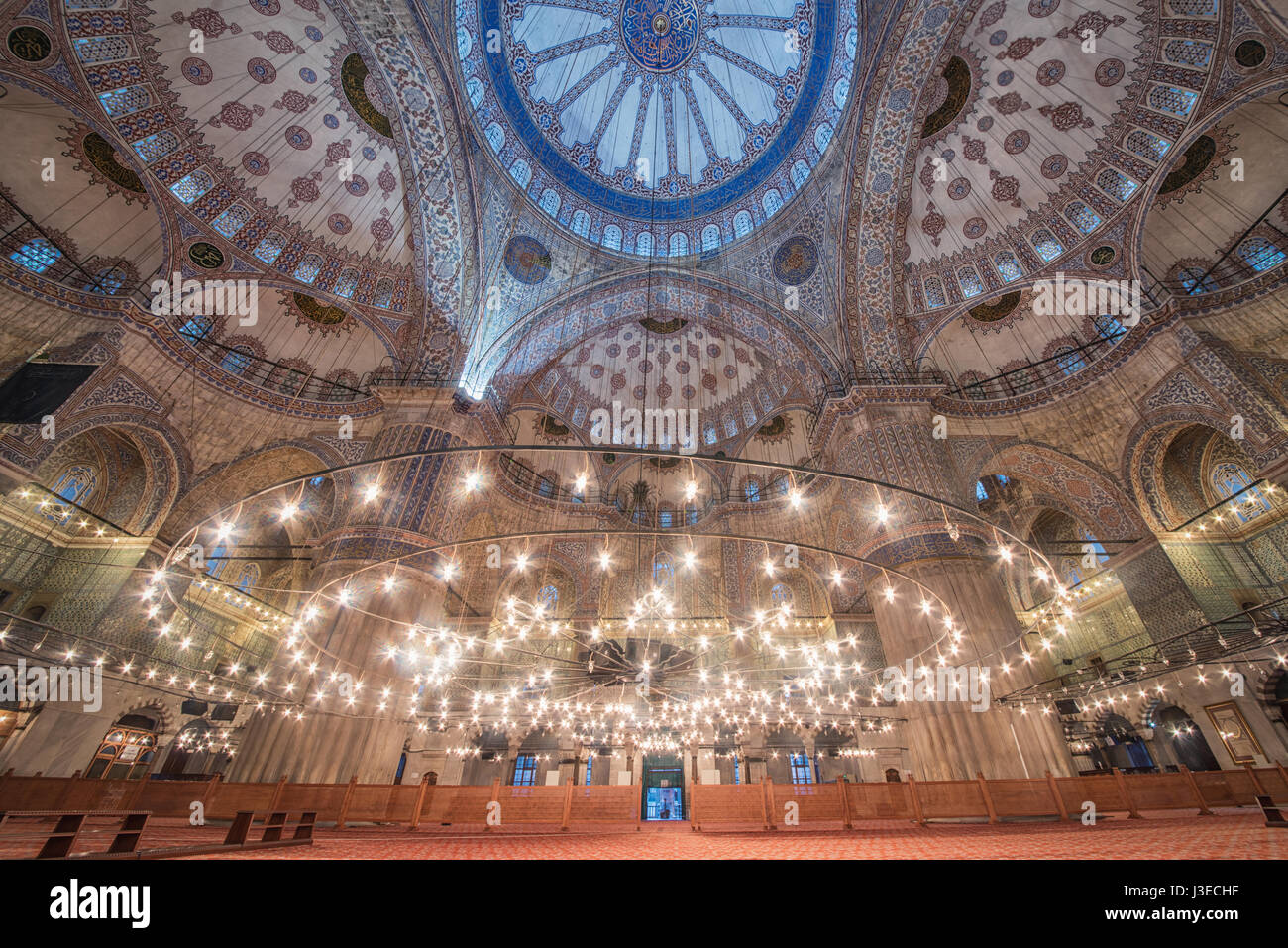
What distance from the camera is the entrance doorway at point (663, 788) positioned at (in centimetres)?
1404

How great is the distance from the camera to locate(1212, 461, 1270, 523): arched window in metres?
9.79

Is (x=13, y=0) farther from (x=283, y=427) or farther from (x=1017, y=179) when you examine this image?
(x=1017, y=179)

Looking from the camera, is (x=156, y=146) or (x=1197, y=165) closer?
(x=156, y=146)

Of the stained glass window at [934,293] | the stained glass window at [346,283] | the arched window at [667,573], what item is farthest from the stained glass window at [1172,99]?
the stained glass window at [346,283]

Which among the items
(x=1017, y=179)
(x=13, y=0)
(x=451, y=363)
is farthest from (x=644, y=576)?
(x=13, y=0)

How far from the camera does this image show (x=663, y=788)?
14383 millimetres

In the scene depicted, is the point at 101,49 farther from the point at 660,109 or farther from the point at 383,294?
the point at 660,109

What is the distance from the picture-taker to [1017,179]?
10227mm

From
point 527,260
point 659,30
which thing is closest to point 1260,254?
point 659,30

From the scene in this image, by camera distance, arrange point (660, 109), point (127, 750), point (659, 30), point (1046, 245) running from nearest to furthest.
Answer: point (1046, 245), point (127, 750), point (659, 30), point (660, 109)

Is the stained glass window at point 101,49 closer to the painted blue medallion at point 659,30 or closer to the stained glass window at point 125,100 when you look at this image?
the stained glass window at point 125,100

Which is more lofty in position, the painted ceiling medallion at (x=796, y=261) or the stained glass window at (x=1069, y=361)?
the painted ceiling medallion at (x=796, y=261)

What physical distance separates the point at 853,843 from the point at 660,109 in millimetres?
17668

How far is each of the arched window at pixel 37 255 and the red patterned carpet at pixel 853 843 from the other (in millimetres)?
9566
